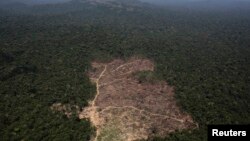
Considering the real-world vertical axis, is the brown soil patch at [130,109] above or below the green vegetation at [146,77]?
below

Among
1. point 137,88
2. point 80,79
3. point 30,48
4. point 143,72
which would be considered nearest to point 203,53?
point 143,72

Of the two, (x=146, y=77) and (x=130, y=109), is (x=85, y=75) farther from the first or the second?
(x=130, y=109)

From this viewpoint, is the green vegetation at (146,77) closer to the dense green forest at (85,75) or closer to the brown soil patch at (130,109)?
the brown soil patch at (130,109)

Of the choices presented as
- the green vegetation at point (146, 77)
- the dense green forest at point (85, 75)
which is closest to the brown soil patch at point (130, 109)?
the green vegetation at point (146, 77)

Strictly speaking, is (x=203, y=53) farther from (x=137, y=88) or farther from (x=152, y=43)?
(x=137, y=88)

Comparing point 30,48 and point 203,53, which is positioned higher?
point 30,48

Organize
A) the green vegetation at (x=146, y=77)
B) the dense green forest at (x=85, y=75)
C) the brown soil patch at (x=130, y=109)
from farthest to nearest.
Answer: the green vegetation at (x=146, y=77), the dense green forest at (x=85, y=75), the brown soil patch at (x=130, y=109)

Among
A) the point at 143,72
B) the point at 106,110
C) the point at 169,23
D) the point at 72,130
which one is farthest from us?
the point at 169,23

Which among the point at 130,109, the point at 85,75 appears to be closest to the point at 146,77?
the point at 85,75
